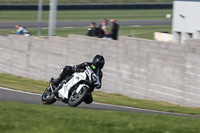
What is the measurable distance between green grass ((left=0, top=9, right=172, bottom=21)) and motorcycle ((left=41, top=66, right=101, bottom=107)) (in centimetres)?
2614

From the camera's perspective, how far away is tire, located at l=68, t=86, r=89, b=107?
440 inches

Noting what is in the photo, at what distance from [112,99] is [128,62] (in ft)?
7.81

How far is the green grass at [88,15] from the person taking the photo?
39.1 meters

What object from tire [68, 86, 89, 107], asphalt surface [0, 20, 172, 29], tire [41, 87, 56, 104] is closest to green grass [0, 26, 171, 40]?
asphalt surface [0, 20, 172, 29]

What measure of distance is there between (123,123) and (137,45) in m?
9.60

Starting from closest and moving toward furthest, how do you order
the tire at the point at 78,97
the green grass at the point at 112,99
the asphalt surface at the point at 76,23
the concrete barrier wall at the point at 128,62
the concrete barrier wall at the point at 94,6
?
the tire at the point at 78,97
the green grass at the point at 112,99
the concrete barrier wall at the point at 128,62
the asphalt surface at the point at 76,23
the concrete barrier wall at the point at 94,6

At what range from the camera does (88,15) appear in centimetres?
4244

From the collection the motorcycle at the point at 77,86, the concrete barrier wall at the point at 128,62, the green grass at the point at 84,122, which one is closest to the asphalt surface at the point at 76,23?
the concrete barrier wall at the point at 128,62

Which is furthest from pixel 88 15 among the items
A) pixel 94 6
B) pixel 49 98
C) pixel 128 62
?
pixel 49 98

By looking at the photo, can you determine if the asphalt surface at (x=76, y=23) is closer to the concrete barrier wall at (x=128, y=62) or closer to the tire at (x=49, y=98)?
the concrete barrier wall at (x=128, y=62)

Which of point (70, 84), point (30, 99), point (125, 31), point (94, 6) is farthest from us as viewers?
point (94, 6)

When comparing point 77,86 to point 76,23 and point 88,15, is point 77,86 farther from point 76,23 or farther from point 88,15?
point 88,15

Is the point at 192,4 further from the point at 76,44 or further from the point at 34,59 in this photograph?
the point at 34,59

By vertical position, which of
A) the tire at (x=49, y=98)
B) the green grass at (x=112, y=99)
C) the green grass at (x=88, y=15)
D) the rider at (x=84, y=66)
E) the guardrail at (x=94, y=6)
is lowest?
the green grass at (x=112, y=99)
